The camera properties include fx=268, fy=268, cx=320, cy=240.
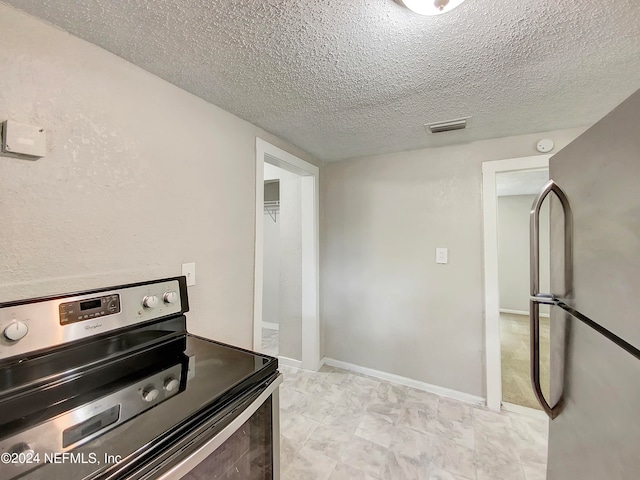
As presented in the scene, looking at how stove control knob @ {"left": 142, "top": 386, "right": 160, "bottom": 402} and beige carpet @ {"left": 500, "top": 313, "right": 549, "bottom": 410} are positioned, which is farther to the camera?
beige carpet @ {"left": 500, "top": 313, "right": 549, "bottom": 410}

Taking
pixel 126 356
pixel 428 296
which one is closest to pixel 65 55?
pixel 126 356

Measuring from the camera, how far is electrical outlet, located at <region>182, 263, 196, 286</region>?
1.37 m

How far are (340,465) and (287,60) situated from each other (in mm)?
2136

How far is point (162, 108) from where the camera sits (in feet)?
4.22

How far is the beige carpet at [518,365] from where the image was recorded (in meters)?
2.22

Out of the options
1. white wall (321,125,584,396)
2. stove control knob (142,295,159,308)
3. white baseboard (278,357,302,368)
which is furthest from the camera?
white baseboard (278,357,302,368)

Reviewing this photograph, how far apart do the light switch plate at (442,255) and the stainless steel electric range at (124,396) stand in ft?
5.77

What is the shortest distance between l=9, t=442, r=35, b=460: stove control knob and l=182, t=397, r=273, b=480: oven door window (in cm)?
32

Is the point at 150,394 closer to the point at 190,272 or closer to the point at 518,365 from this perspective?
the point at 190,272

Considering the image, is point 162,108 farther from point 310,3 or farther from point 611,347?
point 611,347

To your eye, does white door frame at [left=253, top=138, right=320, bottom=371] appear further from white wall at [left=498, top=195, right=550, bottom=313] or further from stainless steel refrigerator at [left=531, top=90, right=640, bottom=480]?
white wall at [left=498, top=195, right=550, bottom=313]

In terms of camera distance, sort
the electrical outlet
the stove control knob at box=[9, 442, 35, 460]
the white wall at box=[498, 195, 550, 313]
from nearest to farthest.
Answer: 1. the stove control knob at box=[9, 442, 35, 460]
2. the electrical outlet
3. the white wall at box=[498, 195, 550, 313]

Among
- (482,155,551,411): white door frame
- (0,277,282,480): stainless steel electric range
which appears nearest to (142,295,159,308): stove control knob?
(0,277,282,480): stainless steel electric range

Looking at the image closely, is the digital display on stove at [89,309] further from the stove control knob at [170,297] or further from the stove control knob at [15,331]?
the stove control knob at [170,297]
